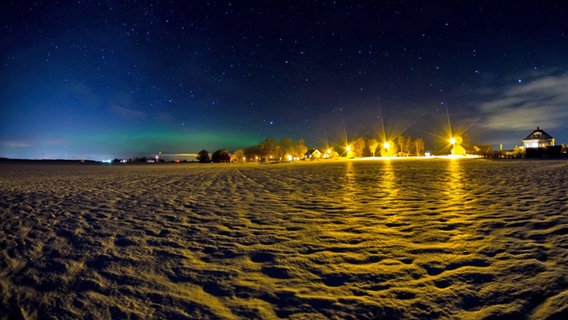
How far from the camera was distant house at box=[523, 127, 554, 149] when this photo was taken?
226 feet

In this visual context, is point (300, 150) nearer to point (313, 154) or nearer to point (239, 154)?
point (313, 154)

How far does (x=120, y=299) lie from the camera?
312 centimetres

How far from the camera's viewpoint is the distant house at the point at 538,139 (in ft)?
226

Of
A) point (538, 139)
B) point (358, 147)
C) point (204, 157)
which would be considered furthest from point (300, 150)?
point (538, 139)

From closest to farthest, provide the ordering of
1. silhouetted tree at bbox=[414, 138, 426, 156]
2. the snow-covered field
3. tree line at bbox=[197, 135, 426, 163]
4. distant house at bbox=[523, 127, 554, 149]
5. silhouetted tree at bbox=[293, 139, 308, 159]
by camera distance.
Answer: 1. the snow-covered field
2. distant house at bbox=[523, 127, 554, 149]
3. tree line at bbox=[197, 135, 426, 163]
4. silhouetted tree at bbox=[414, 138, 426, 156]
5. silhouetted tree at bbox=[293, 139, 308, 159]

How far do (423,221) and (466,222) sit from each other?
80cm

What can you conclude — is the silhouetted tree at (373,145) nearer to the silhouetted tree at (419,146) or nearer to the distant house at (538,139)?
the silhouetted tree at (419,146)

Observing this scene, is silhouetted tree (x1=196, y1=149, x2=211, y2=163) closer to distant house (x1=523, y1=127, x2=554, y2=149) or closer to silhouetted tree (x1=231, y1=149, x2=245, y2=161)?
silhouetted tree (x1=231, y1=149, x2=245, y2=161)

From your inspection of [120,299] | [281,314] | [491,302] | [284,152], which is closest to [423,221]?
[491,302]

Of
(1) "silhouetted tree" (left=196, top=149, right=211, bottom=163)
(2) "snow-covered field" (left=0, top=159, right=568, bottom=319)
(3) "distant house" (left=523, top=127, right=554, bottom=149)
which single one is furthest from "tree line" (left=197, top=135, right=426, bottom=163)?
(2) "snow-covered field" (left=0, top=159, right=568, bottom=319)

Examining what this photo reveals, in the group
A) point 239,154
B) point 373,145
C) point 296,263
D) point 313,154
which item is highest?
point 373,145

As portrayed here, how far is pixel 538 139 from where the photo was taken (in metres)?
70.3

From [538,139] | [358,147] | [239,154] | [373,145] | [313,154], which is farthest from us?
[239,154]

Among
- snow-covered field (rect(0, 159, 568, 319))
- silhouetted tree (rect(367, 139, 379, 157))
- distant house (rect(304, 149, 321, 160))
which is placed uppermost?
silhouetted tree (rect(367, 139, 379, 157))
